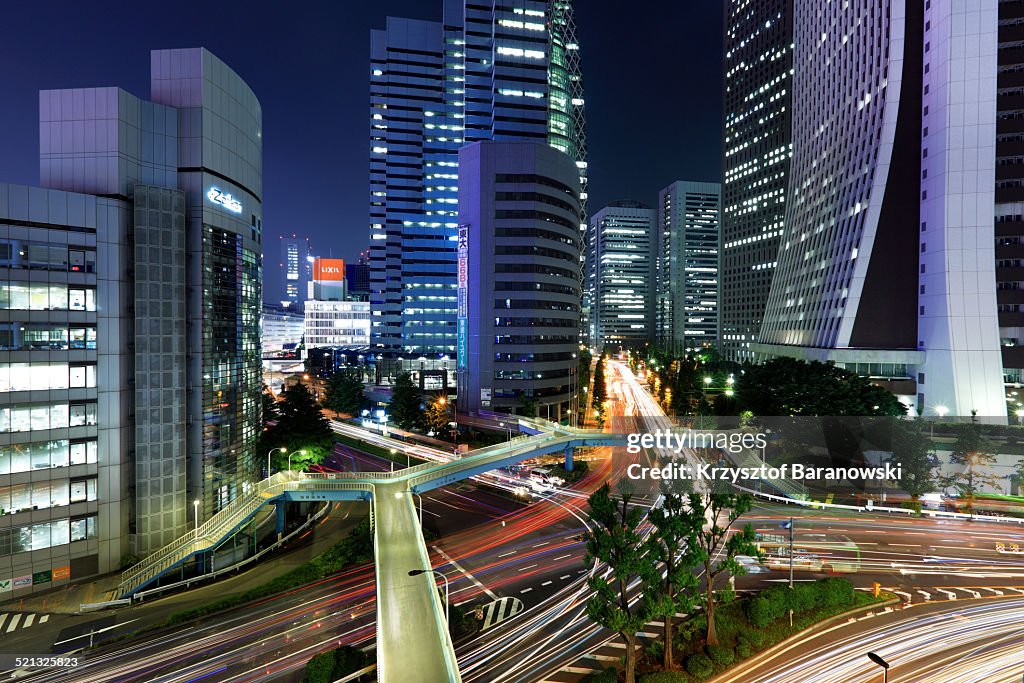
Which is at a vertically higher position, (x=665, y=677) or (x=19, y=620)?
(x=665, y=677)

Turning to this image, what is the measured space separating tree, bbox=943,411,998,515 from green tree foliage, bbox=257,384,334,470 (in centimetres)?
6112

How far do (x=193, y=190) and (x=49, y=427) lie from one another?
20.4 metres

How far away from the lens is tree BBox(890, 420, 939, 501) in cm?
4406

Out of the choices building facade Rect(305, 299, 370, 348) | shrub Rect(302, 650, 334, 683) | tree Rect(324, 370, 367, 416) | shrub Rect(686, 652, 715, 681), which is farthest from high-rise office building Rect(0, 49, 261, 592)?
building facade Rect(305, 299, 370, 348)

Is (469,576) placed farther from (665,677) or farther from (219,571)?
(219,571)

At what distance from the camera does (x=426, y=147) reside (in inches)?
5074

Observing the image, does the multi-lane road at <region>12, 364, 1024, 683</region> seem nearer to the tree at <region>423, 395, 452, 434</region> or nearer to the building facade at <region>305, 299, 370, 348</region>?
the tree at <region>423, 395, 452, 434</region>

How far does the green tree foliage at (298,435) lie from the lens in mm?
47031

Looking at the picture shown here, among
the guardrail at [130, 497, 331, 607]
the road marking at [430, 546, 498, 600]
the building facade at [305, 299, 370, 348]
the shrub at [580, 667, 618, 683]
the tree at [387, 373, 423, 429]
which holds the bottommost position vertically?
the guardrail at [130, 497, 331, 607]

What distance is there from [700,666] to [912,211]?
7338 centimetres

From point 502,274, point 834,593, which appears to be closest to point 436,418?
point 502,274

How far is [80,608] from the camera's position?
101 feet

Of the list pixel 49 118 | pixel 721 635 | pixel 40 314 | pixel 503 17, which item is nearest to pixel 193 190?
pixel 49 118

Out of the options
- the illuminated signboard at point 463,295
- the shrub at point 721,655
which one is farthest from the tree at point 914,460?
the illuminated signboard at point 463,295
